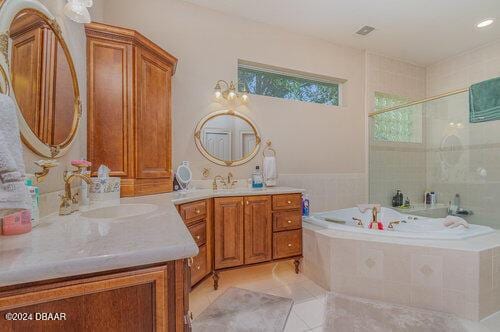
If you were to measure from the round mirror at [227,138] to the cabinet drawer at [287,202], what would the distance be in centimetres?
68

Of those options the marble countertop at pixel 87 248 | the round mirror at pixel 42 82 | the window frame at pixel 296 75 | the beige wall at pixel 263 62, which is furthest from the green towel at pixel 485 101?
the round mirror at pixel 42 82

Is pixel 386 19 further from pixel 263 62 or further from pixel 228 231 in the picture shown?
pixel 228 231

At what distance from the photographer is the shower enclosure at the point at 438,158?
270 centimetres

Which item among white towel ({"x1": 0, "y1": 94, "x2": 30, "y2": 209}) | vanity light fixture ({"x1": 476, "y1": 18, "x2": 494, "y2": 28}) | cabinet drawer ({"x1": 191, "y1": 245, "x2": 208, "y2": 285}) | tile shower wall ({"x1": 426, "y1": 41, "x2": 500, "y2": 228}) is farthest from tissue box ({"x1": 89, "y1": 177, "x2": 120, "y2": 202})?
vanity light fixture ({"x1": 476, "y1": 18, "x2": 494, "y2": 28})

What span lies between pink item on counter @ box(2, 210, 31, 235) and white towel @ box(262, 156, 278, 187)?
206cm

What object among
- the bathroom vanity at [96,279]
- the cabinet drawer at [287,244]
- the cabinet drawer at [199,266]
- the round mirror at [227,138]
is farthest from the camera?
the round mirror at [227,138]

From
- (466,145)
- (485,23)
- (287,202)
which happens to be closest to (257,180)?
(287,202)

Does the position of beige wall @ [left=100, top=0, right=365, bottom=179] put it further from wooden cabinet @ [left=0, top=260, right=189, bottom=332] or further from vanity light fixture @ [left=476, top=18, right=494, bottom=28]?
wooden cabinet @ [left=0, top=260, right=189, bottom=332]

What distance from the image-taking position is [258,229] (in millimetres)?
2137

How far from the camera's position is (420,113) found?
318 cm

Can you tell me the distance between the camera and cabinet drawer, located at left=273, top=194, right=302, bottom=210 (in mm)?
2215

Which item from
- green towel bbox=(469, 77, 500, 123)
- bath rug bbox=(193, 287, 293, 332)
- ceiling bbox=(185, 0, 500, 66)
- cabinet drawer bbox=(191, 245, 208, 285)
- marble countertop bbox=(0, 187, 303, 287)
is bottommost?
bath rug bbox=(193, 287, 293, 332)

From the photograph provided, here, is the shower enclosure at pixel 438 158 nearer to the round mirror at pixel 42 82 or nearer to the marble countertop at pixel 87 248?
the marble countertop at pixel 87 248

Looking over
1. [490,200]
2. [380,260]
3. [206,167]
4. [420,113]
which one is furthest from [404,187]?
[206,167]
